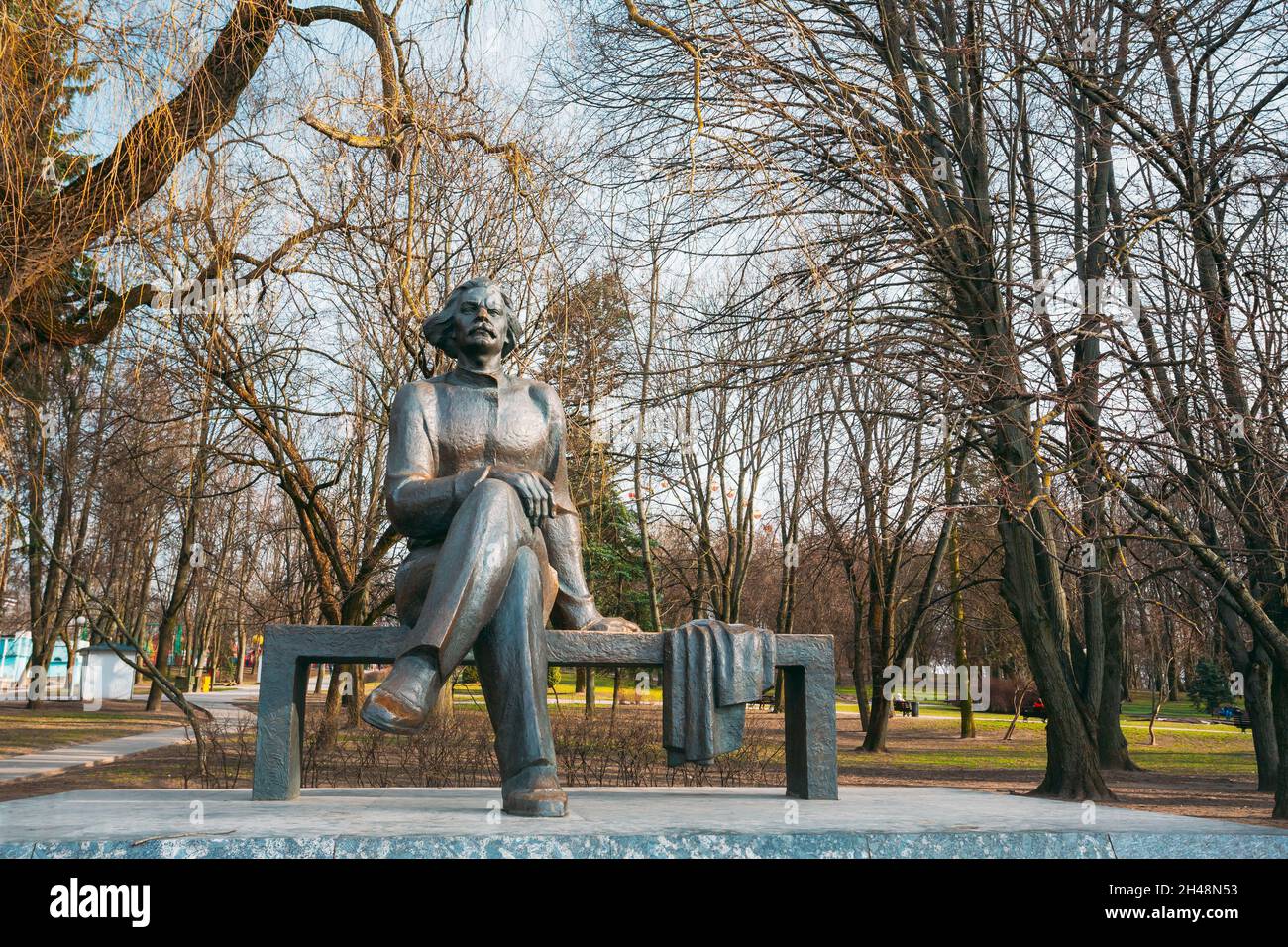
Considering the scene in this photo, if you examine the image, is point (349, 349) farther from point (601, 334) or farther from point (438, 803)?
point (438, 803)

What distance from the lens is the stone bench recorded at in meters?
4.38

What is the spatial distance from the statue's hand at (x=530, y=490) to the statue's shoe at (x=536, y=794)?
3.09 feet

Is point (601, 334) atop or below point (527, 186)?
below

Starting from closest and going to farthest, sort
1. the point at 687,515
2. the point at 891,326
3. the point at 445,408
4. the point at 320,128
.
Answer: the point at 445,408
the point at 320,128
the point at 891,326
the point at 687,515

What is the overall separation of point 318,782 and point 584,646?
22.0ft

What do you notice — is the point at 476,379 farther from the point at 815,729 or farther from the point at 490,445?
the point at 815,729

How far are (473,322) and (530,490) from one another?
0.95 m

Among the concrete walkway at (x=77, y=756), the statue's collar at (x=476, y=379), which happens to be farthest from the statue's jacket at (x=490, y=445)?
the concrete walkway at (x=77, y=756)

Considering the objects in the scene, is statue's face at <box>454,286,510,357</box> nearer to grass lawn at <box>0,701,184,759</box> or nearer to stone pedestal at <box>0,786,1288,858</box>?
stone pedestal at <box>0,786,1288,858</box>

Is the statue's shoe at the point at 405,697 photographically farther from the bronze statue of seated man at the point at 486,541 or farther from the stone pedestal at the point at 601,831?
the stone pedestal at the point at 601,831

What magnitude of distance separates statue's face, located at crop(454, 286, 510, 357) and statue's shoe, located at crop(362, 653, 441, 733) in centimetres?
155

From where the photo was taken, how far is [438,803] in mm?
4398

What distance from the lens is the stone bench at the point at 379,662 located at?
4375 mm
